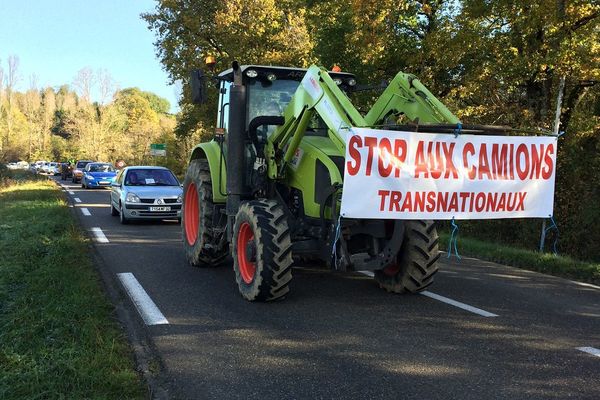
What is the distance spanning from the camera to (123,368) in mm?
→ 4090

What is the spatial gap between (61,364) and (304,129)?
348cm

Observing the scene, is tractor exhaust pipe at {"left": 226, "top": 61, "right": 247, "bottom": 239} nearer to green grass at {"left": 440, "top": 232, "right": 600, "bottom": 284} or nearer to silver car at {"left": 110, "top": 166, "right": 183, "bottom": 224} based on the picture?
green grass at {"left": 440, "top": 232, "right": 600, "bottom": 284}

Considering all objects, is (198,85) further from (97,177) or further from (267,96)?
(97,177)

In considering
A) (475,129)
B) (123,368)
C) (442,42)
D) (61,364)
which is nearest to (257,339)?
(123,368)

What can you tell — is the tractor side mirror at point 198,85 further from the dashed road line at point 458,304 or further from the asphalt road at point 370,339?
the dashed road line at point 458,304

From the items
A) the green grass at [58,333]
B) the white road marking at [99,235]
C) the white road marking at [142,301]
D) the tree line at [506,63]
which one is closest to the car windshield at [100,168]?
the tree line at [506,63]

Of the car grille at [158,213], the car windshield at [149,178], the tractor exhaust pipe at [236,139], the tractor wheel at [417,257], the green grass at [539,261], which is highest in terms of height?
the tractor exhaust pipe at [236,139]

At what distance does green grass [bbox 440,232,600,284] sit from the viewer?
8.66 m

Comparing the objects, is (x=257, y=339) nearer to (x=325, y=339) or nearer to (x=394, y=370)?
(x=325, y=339)

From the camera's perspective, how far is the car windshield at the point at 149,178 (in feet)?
49.3

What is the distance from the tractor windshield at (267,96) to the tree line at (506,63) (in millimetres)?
5808

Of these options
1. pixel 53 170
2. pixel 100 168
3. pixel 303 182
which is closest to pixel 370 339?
pixel 303 182

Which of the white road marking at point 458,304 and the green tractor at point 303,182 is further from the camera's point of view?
the white road marking at point 458,304

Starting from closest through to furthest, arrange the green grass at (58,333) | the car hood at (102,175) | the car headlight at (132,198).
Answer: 1. the green grass at (58,333)
2. the car headlight at (132,198)
3. the car hood at (102,175)
